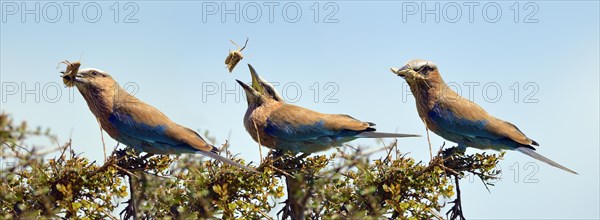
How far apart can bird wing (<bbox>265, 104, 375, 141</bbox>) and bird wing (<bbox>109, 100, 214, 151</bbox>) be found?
808mm

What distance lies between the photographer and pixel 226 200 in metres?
9.55

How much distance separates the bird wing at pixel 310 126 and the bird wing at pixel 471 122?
1.07 m

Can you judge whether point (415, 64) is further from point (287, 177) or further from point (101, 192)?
point (101, 192)

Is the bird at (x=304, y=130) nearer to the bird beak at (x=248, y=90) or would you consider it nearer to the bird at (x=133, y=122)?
the bird beak at (x=248, y=90)

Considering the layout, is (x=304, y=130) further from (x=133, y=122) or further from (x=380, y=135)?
(x=133, y=122)

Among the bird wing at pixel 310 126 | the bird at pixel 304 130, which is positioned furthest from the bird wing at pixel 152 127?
the bird wing at pixel 310 126

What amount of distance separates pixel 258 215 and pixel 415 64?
2.93 metres

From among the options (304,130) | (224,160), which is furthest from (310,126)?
(224,160)

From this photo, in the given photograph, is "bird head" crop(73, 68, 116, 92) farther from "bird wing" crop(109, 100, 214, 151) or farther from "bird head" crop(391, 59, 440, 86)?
"bird head" crop(391, 59, 440, 86)

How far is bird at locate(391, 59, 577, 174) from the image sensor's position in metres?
10.6

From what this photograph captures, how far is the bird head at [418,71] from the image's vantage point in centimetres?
1104

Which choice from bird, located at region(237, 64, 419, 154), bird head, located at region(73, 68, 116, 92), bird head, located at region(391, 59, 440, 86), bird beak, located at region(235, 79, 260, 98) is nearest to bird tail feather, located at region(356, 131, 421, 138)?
bird, located at region(237, 64, 419, 154)

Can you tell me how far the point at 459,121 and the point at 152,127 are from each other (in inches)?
139

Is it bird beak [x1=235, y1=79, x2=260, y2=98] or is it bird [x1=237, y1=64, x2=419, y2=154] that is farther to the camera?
bird beak [x1=235, y1=79, x2=260, y2=98]
